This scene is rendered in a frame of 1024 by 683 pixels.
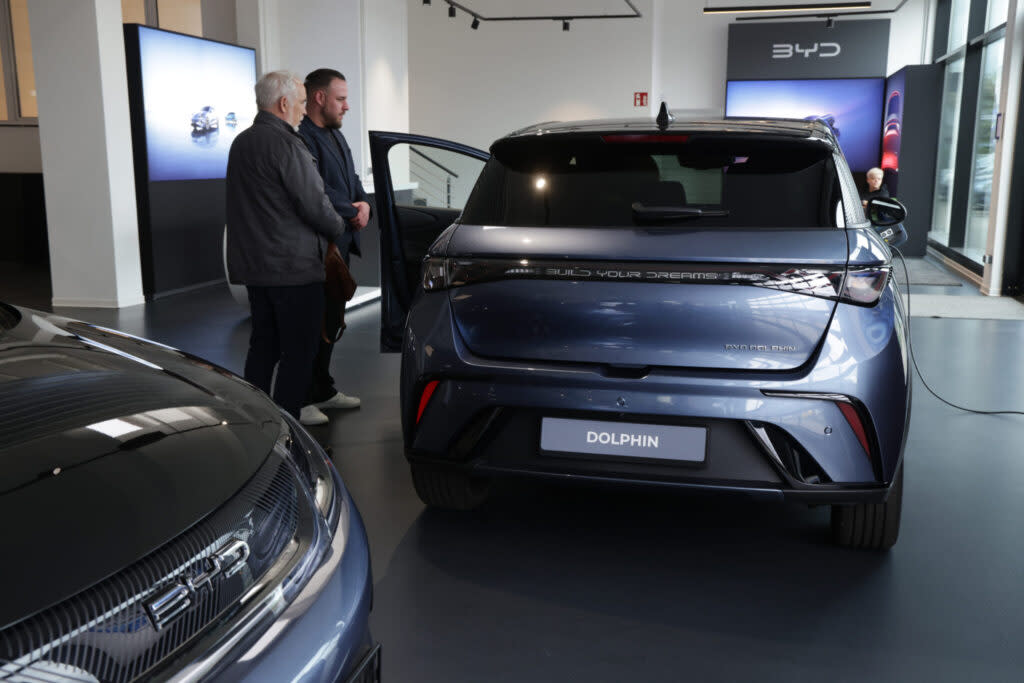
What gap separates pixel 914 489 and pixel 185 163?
737 cm

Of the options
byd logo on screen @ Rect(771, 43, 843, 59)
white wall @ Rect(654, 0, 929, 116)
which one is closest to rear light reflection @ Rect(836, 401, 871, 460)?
white wall @ Rect(654, 0, 929, 116)

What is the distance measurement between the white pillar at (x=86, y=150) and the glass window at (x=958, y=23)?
34.5ft

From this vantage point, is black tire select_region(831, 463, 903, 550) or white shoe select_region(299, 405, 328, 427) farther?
white shoe select_region(299, 405, 328, 427)

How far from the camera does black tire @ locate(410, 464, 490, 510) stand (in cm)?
293

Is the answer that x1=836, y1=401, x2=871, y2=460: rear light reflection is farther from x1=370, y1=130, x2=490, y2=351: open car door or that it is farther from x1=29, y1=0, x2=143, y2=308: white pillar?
x1=29, y1=0, x2=143, y2=308: white pillar

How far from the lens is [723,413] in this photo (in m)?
2.30

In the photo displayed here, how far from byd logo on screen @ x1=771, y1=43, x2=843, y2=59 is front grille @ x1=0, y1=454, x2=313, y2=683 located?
16.1 m

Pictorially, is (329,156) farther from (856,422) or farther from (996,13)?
(996,13)

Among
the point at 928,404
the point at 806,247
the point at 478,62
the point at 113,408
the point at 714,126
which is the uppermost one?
the point at 478,62

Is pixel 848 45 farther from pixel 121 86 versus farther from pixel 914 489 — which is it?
pixel 914 489

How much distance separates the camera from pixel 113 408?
1.38 metres

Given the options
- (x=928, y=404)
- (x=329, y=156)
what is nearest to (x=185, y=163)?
(x=329, y=156)

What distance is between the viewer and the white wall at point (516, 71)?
615 inches

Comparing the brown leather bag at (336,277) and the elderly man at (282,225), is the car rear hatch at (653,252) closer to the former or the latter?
the elderly man at (282,225)
